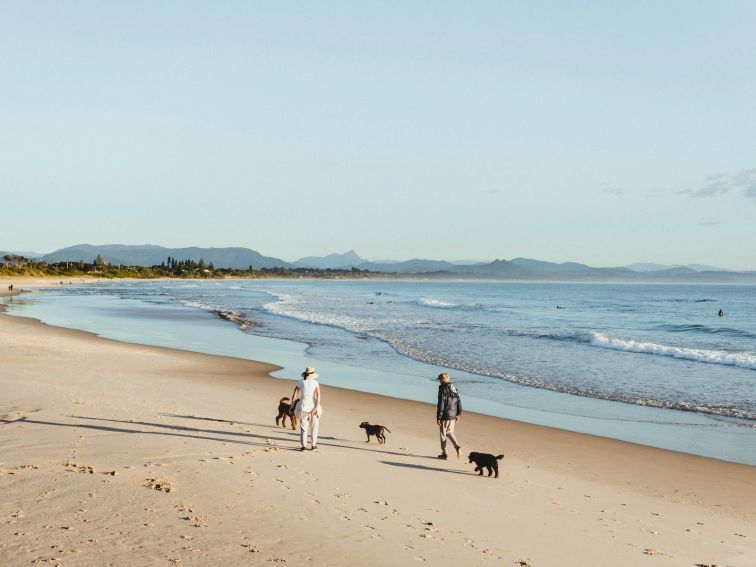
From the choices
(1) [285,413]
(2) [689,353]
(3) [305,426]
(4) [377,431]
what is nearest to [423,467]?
(4) [377,431]

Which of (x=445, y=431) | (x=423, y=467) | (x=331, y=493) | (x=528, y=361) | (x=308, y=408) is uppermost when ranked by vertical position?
(x=308, y=408)

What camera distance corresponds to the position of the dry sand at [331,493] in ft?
25.2

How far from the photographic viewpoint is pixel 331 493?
976 cm

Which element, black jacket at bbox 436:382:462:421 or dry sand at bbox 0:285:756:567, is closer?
dry sand at bbox 0:285:756:567

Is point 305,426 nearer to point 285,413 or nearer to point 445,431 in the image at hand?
point 285,413

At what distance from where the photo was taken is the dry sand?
767cm

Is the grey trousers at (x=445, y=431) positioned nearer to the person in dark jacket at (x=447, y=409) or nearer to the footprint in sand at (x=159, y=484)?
the person in dark jacket at (x=447, y=409)

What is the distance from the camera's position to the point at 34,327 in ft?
120

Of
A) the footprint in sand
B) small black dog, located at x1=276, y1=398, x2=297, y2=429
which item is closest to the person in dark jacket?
small black dog, located at x1=276, y1=398, x2=297, y2=429

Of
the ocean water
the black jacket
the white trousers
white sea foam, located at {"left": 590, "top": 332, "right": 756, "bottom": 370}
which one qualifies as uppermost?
the black jacket

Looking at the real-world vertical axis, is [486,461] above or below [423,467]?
above

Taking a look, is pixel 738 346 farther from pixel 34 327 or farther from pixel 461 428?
pixel 34 327

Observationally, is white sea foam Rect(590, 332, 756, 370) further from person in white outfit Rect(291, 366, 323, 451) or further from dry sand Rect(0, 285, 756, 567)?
person in white outfit Rect(291, 366, 323, 451)

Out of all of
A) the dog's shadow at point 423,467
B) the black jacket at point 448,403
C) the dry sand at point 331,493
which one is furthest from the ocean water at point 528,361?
the dog's shadow at point 423,467
